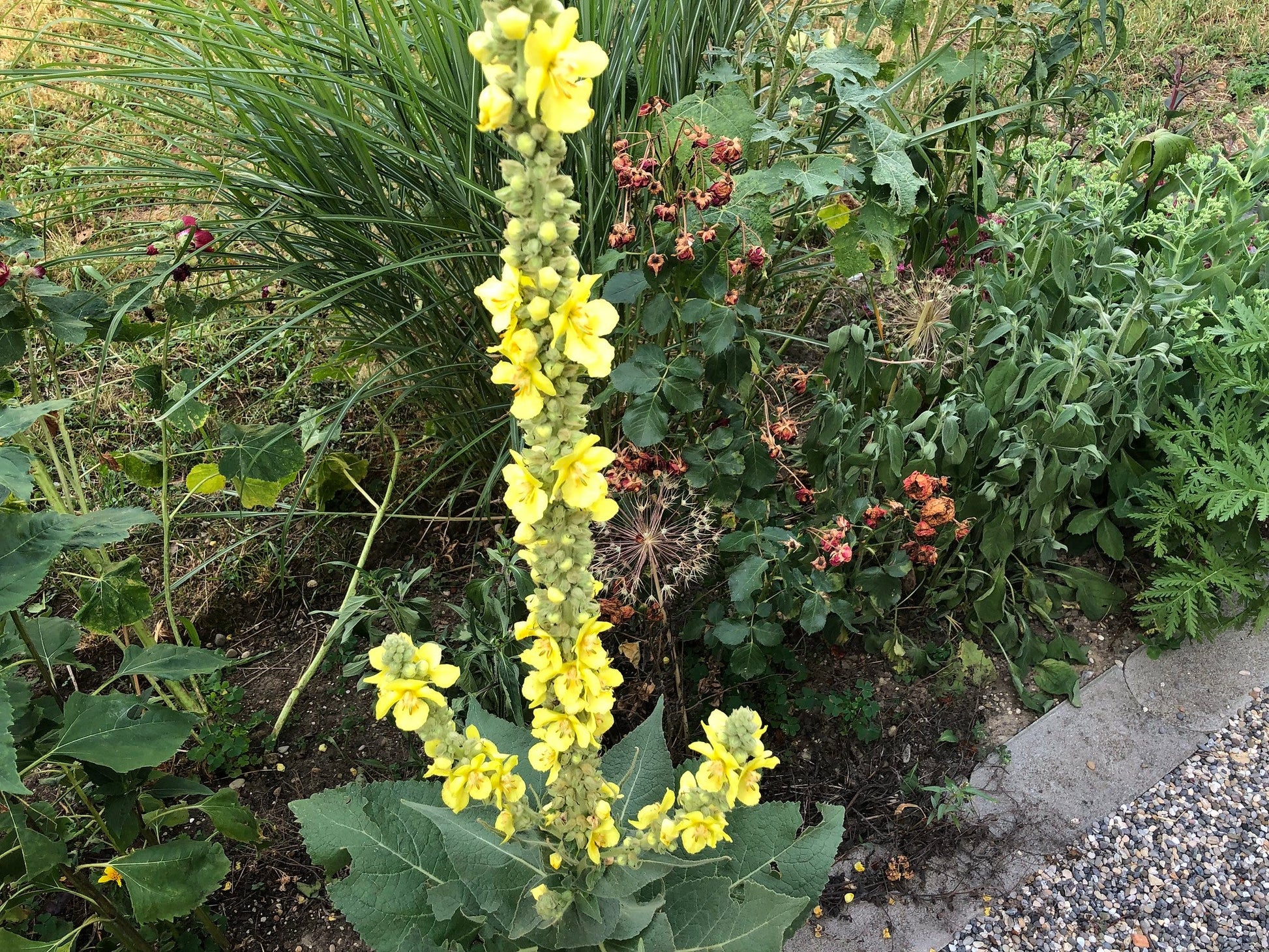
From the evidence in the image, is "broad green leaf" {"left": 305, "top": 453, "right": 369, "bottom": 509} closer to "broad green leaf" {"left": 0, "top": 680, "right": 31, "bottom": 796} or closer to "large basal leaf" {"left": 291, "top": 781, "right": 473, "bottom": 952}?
"large basal leaf" {"left": 291, "top": 781, "right": 473, "bottom": 952}

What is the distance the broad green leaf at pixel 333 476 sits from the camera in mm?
2371

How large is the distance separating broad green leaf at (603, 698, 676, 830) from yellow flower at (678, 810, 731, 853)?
361 millimetres

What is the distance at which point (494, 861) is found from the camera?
119 cm

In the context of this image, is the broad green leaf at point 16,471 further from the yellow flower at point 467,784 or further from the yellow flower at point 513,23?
the yellow flower at point 513,23

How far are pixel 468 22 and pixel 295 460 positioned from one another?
1003 millimetres

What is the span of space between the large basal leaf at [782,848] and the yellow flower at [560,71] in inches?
45.2

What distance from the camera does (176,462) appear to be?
262cm

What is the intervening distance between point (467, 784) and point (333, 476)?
1.60 m

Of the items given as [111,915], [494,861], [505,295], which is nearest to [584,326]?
[505,295]

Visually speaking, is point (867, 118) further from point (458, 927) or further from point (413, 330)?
point (458, 927)

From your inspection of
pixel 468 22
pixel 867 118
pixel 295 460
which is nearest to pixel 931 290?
pixel 867 118

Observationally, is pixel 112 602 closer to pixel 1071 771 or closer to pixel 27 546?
pixel 27 546

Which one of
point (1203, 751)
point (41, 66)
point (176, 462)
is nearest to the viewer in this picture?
point (41, 66)

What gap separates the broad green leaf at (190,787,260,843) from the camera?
5.03ft
